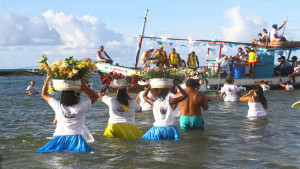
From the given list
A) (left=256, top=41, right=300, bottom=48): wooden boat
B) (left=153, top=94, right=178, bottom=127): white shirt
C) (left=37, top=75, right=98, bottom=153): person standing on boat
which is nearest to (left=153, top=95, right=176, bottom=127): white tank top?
→ (left=153, top=94, right=178, bottom=127): white shirt

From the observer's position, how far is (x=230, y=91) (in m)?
18.5

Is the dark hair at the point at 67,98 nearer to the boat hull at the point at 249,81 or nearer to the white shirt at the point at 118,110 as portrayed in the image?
the white shirt at the point at 118,110

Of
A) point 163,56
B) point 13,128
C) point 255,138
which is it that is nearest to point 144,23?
A: point 163,56

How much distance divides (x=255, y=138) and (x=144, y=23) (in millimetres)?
17773

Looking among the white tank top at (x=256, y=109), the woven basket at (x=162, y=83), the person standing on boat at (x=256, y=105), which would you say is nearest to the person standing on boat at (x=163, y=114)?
the woven basket at (x=162, y=83)

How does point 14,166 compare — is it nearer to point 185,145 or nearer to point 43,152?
point 43,152

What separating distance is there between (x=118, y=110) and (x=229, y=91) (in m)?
10.7

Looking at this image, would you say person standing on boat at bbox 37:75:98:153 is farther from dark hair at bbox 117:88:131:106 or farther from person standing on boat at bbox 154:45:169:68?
person standing on boat at bbox 154:45:169:68

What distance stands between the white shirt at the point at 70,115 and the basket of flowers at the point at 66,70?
0.31 m

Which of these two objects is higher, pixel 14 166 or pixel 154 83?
pixel 154 83

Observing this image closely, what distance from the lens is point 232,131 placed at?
11.1 metres

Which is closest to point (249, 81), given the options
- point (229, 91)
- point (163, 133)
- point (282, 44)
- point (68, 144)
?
point (282, 44)

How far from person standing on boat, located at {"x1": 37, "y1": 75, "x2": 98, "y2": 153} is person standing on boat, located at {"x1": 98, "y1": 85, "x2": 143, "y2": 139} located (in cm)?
135

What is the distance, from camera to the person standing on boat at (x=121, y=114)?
8.79m
